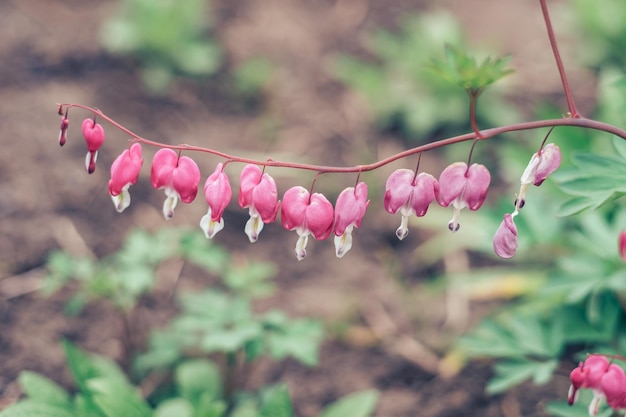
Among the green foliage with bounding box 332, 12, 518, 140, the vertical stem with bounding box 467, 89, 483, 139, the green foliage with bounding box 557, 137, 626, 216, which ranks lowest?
the green foliage with bounding box 557, 137, 626, 216

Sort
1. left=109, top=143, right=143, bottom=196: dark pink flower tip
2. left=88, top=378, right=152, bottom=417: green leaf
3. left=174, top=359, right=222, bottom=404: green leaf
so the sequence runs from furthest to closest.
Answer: left=174, top=359, right=222, bottom=404: green leaf
left=88, top=378, right=152, bottom=417: green leaf
left=109, top=143, right=143, bottom=196: dark pink flower tip

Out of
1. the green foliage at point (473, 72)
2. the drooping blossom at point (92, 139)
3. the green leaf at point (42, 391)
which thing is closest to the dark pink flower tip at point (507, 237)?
the green foliage at point (473, 72)

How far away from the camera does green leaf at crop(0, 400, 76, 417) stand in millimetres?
1789

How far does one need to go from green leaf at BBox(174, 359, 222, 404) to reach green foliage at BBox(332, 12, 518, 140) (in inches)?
74.2

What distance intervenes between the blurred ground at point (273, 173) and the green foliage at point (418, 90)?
0.14 metres

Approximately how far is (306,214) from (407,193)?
0.70 feet

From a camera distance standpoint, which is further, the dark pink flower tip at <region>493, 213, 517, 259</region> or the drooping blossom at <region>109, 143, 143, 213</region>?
the drooping blossom at <region>109, 143, 143, 213</region>

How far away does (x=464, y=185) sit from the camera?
1.46 meters

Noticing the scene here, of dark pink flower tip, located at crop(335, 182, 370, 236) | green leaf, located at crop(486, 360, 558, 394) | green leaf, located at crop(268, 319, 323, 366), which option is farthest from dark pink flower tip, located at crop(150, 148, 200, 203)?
green leaf, located at crop(486, 360, 558, 394)

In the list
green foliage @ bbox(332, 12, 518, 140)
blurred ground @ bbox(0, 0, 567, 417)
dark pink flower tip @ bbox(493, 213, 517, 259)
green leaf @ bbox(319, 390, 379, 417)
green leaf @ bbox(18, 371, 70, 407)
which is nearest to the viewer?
dark pink flower tip @ bbox(493, 213, 517, 259)

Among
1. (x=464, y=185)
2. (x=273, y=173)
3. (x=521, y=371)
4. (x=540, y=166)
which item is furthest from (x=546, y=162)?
(x=273, y=173)

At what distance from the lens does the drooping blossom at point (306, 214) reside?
57.1 inches

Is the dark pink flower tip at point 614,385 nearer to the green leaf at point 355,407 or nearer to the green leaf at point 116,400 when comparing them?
the green leaf at point 355,407

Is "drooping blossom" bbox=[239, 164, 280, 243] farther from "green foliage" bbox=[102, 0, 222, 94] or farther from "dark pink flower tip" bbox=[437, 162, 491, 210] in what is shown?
"green foliage" bbox=[102, 0, 222, 94]
